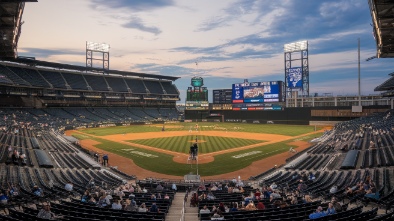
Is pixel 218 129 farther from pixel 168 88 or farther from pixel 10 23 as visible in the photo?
pixel 10 23

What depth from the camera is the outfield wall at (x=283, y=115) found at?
7489 cm

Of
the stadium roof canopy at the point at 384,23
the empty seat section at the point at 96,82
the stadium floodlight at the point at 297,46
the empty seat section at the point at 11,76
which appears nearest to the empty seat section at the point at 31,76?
the empty seat section at the point at 11,76

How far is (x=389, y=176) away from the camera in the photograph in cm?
1711

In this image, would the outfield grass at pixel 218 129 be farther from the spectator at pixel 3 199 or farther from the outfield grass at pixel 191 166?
the spectator at pixel 3 199

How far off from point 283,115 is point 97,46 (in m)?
62.2

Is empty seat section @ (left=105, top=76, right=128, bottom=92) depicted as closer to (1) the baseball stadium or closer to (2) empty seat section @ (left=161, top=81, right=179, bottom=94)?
(1) the baseball stadium

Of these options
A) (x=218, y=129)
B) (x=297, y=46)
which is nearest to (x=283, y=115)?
(x=297, y=46)

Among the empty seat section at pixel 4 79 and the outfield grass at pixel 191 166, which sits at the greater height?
the empty seat section at pixel 4 79

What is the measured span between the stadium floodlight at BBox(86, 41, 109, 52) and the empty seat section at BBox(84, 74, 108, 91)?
8918 millimetres

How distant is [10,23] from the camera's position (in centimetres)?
1539

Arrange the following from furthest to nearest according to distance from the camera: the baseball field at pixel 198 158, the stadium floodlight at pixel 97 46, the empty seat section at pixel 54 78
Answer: the stadium floodlight at pixel 97 46
the empty seat section at pixel 54 78
the baseball field at pixel 198 158

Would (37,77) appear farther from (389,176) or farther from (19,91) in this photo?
(389,176)

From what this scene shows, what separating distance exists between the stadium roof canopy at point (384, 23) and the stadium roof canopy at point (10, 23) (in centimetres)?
1544

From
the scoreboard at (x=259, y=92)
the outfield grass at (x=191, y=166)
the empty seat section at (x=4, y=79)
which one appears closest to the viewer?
the outfield grass at (x=191, y=166)
